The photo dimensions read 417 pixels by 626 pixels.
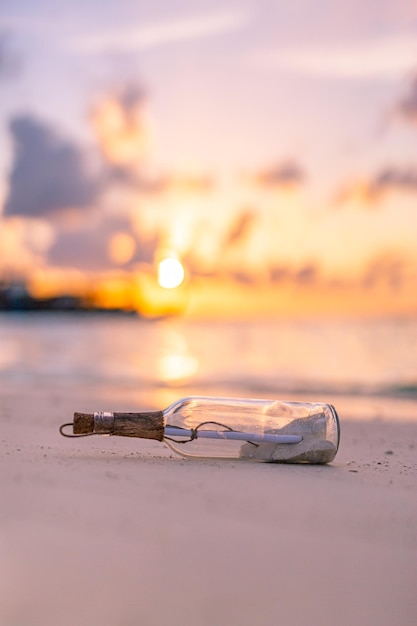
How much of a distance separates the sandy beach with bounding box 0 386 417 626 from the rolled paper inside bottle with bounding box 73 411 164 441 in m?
0.13

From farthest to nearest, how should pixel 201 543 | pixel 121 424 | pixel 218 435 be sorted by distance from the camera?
pixel 218 435 → pixel 121 424 → pixel 201 543

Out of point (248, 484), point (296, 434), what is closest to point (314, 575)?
point (248, 484)

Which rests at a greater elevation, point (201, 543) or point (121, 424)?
point (121, 424)

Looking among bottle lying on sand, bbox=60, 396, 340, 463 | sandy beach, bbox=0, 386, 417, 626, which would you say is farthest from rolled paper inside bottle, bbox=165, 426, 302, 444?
sandy beach, bbox=0, 386, 417, 626

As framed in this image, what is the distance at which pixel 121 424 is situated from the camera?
3.12 meters

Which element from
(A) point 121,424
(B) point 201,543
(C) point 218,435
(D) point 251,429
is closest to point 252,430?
(D) point 251,429

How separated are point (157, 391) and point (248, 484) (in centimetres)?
836

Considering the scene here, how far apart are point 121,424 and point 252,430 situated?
0.56m

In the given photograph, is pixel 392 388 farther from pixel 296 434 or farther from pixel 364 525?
pixel 364 525

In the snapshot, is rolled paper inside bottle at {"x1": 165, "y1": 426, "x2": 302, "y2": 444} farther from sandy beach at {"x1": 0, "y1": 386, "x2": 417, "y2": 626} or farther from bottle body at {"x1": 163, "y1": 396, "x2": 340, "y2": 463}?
sandy beach at {"x1": 0, "y1": 386, "x2": 417, "y2": 626}

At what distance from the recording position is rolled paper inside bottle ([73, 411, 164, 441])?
10.2ft

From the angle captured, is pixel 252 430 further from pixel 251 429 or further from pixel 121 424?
pixel 121 424

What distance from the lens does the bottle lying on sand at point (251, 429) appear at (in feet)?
10.6

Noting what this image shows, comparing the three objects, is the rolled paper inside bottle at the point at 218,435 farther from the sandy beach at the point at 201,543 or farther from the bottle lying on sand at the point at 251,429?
the sandy beach at the point at 201,543
